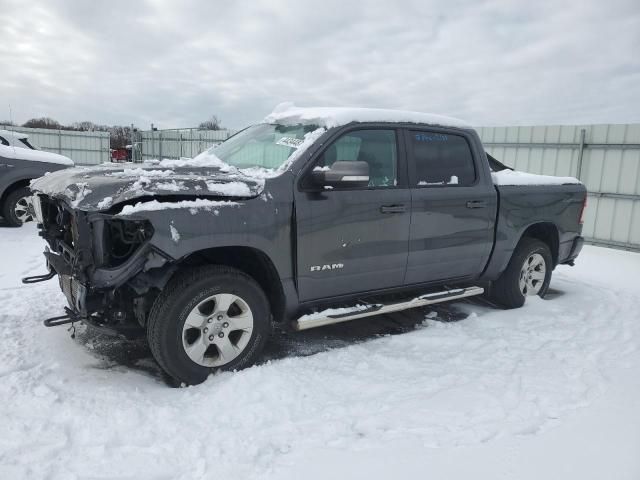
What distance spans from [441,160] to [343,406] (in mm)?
2425

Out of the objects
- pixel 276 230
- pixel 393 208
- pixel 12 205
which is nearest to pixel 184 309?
pixel 276 230

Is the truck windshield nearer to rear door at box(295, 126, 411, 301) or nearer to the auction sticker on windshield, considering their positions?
the auction sticker on windshield

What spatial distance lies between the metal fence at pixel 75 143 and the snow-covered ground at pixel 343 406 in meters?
18.9

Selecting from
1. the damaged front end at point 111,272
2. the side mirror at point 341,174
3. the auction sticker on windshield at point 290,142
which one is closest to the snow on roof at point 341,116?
the auction sticker on windshield at point 290,142

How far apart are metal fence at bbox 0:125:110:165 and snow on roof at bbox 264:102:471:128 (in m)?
19.1

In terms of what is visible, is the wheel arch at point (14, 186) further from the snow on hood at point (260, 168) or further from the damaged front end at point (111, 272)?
the damaged front end at point (111, 272)

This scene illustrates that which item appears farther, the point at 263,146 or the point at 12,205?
the point at 12,205

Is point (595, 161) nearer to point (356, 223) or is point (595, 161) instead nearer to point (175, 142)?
point (356, 223)

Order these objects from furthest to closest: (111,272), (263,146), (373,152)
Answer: (263,146) < (373,152) < (111,272)

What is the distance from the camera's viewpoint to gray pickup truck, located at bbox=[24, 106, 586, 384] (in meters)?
3.08

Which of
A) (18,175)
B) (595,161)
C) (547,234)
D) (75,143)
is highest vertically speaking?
(75,143)

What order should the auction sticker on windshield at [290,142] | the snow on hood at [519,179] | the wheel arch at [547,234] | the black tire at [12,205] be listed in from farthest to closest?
the black tire at [12,205], the wheel arch at [547,234], the snow on hood at [519,179], the auction sticker on windshield at [290,142]

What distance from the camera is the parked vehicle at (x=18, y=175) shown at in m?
8.32

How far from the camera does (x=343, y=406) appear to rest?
9.98 ft
